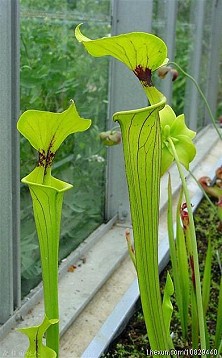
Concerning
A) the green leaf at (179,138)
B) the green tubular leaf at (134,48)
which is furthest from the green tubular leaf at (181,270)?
the green tubular leaf at (134,48)

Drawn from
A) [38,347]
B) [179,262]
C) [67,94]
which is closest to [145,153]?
[38,347]

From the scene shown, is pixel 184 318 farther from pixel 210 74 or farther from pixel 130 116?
pixel 210 74

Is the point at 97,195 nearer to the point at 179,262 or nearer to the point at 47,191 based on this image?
the point at 179,262

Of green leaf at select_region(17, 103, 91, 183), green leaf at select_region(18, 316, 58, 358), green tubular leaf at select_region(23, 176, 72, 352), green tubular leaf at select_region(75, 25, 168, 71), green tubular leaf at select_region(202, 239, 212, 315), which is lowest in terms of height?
green tubular leaf at select_region(202, 239, 212, 315)

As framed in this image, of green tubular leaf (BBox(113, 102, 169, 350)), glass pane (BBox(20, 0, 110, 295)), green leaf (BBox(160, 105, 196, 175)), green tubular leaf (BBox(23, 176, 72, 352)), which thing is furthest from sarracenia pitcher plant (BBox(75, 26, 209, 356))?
glass pane (BBox(20, 0, 110, 295))

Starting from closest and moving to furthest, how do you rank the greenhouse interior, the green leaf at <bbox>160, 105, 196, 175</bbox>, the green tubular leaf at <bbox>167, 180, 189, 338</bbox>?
the greenhouse interior < the green leaf at <bbox>160, 105, 196, 175</bbox> < the green tubular leaf at <bbox>167, 180, 189, 338</bbox>

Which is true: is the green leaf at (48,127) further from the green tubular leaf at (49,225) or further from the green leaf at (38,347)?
the green leaf at (38,347)

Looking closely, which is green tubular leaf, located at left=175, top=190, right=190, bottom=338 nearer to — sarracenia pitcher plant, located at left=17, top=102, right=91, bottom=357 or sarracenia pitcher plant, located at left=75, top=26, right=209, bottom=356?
sarracenia pitcher plant, located at left=75, top=26, right=209, bottom=356
